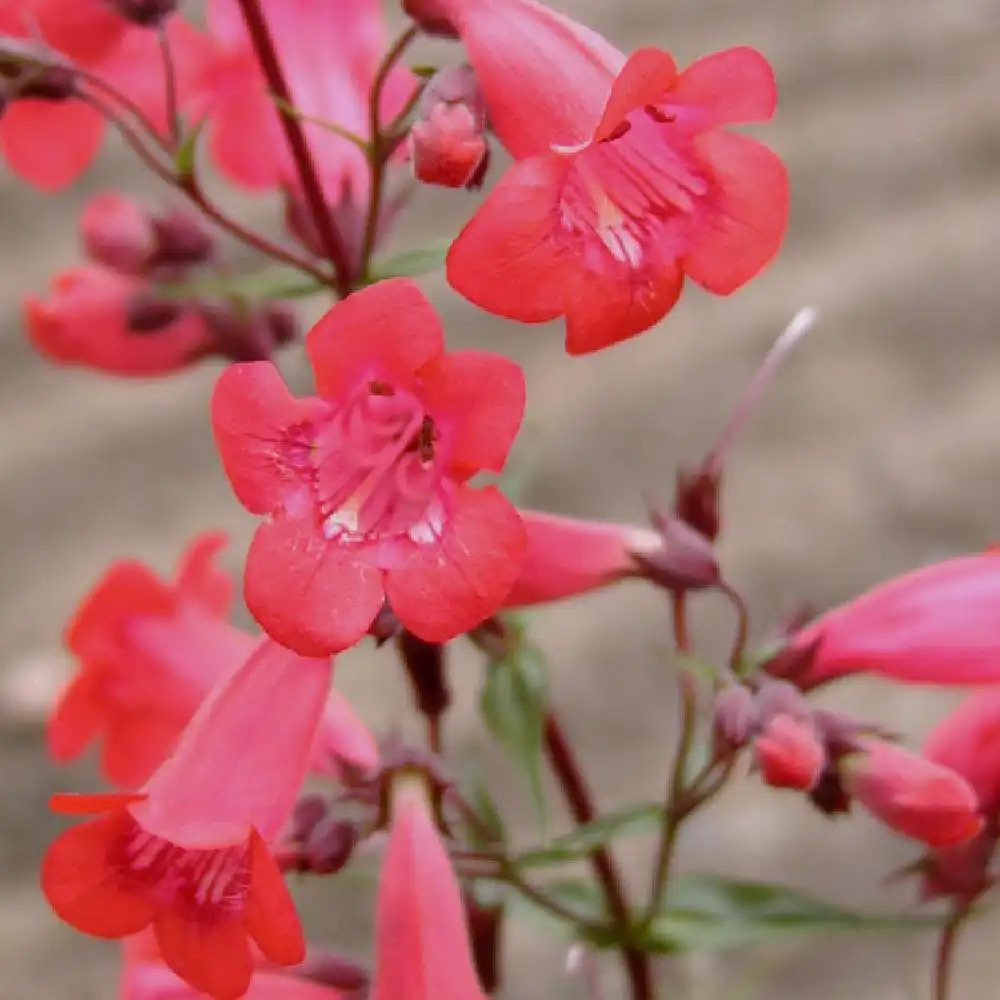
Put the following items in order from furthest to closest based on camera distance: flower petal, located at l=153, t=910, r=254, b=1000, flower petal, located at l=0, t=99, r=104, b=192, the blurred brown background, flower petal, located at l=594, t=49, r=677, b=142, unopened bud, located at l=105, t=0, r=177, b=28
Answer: the blurred brown background
flower petal, located at l=0, t=99, r=104, b=192
unopened bud, located at l=105, t=0, r=177, b=28
flower petal, located at l=153, t=910, r=254, b=1000
flower petal, located at l=594, t=49, r=677, b=142

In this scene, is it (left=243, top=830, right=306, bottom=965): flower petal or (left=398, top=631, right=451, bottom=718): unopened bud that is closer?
(left=243, top=830, right=306, bottom=965): flower petal

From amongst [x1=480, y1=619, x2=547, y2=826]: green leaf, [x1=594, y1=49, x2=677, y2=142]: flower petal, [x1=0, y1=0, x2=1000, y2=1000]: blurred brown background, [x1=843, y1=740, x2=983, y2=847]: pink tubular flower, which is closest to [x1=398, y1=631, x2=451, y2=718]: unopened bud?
[x1=480, y1=619, x2=547, y2=826]: green leaf

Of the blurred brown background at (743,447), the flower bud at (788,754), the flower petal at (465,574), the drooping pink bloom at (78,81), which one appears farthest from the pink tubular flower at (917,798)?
the blurred brown background at (743,447)

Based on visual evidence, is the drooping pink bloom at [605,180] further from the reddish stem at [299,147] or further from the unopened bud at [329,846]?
the unopened bud at [329,846]

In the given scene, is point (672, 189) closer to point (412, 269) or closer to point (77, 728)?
point (412, 269)

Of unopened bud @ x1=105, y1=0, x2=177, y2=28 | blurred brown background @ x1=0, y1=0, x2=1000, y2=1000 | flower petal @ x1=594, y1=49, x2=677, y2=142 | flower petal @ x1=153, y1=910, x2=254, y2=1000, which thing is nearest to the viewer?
flower petal @ x1=594, y1=49, x2=677, y2=142

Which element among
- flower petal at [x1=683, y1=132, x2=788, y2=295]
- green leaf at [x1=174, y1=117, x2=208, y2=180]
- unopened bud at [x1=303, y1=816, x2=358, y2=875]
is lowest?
unopened bud at [x1=303, y1=816, x2=358, y2=875]

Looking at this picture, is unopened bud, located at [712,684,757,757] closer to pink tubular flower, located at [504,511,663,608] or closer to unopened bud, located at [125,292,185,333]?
pink tubular flower, located at [504,511,663,608]
